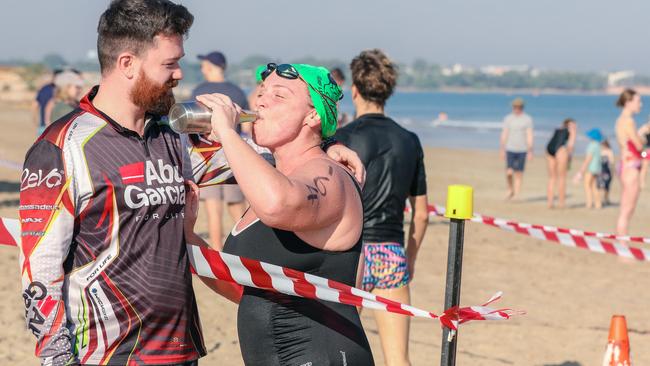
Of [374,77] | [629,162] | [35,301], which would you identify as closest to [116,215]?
[35,301]

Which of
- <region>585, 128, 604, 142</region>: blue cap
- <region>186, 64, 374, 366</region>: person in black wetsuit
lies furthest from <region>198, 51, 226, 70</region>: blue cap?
<region>585, 128, 604, 142</region>: blue cap

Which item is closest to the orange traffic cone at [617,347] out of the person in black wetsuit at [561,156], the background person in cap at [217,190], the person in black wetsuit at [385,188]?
the person in black wetsuit at [385,188]

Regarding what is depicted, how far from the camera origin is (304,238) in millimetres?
3002

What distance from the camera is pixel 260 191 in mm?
2676

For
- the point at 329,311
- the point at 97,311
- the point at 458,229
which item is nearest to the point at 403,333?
the point at 458,229

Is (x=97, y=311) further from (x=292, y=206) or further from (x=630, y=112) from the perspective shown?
(x=630, y=112)

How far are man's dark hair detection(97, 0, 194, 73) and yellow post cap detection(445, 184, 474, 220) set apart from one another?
1354 mm

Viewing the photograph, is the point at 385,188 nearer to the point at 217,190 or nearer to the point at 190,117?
the point at 190,117

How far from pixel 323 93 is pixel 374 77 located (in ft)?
8.22

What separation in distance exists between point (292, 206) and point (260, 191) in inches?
4.7

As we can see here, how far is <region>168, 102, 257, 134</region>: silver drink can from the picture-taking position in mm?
2793

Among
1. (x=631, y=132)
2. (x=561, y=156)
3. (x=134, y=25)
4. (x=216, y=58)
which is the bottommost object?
(x=561, y=156)

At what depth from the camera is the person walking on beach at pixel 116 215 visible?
9.26 ft

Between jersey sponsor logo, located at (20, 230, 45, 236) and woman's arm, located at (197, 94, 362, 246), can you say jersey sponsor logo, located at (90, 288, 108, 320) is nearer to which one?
jersey sponsor logo, located at (20, 230, 45, 236)
